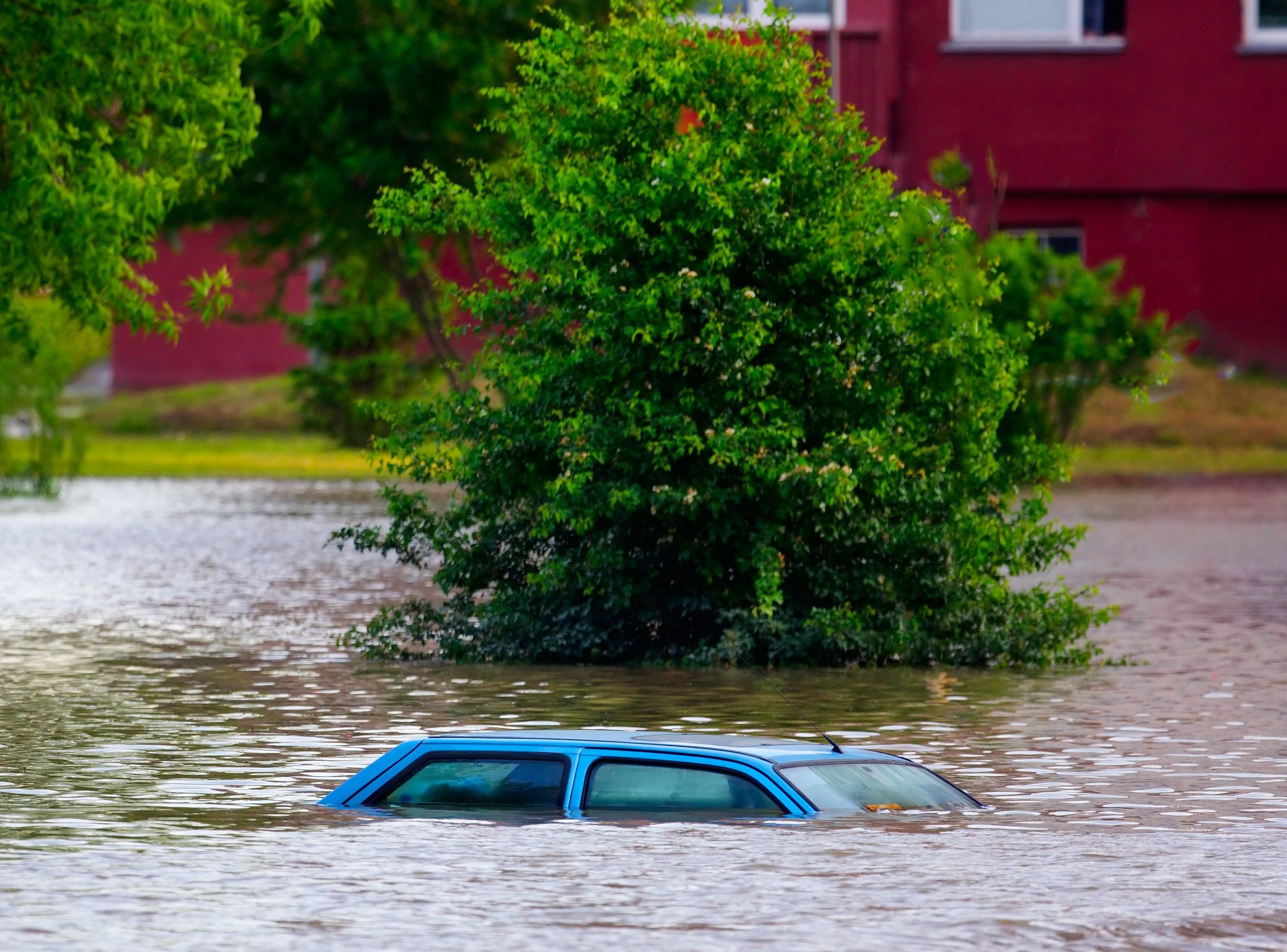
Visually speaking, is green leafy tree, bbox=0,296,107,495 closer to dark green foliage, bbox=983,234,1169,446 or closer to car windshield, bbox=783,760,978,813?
dark green foliage, bbox=983,234,1169,446

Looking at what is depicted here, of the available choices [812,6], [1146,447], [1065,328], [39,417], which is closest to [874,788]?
[1065,328]

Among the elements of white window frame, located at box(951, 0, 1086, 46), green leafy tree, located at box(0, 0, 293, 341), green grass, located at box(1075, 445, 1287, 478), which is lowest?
green grass, located at box(1075, 445, 1287, 478)

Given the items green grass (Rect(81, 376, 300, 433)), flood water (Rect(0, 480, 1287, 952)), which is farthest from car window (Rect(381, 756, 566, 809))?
green grass (Rect(81, 376, 300, 433))

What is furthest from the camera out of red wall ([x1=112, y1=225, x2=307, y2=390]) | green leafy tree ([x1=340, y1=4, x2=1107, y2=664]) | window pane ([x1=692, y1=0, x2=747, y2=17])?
red wall ([x1=112, y1=225, x2=307, y2=390])

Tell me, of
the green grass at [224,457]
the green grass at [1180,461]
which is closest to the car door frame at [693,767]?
the green grass at [1180,461]

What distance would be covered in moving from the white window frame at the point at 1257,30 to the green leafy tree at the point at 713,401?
24.4 m

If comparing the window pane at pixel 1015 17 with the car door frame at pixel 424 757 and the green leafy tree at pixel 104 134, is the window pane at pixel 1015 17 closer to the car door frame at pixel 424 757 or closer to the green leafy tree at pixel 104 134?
the green leafy tree at pixel 104 134

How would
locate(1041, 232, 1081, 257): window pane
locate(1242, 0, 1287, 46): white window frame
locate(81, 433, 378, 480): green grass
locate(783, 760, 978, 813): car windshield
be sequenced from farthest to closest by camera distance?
locate(81, 433, 378, 480): green grass
locate(1041, 232, 1081, 257): window pane
locate(1242, 0, 1287, 46): white window frame
locate(783, 760, 978, 813): car windshield

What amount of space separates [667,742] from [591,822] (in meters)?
0.44

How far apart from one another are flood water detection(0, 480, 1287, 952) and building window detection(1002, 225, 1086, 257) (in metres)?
18.3

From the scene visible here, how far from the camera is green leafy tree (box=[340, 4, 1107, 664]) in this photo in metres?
17.0

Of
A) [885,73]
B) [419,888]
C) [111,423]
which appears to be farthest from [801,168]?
[111,423]

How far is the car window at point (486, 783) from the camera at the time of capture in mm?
10328

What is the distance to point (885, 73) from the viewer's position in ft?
133
